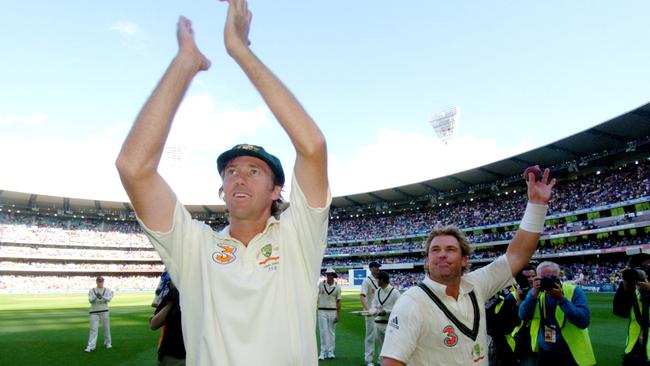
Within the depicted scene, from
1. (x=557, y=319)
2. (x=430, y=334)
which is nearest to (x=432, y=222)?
(x=557, y=319)

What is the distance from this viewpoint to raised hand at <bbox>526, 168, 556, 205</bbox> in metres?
3.37

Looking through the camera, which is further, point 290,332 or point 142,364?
point 142,364

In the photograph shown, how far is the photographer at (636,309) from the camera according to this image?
244 inches

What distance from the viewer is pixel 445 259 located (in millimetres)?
3373

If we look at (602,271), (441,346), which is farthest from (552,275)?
(602,271)

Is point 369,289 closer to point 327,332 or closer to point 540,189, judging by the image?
point 327,332

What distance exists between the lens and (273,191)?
2.16m

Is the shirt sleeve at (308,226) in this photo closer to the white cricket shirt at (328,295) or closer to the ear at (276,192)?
the ear at (276,192)

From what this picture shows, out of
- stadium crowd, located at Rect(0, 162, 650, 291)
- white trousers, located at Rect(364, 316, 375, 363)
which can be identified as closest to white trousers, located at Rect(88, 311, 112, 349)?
white trousers, located at Rect(364, 316, 375, 363)

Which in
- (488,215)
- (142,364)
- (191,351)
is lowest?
(142,364)

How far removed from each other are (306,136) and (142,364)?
10937 mm

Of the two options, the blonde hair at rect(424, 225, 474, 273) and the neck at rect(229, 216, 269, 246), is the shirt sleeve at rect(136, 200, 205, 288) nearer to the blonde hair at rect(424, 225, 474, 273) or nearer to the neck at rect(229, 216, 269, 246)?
the neck at rect(229, 216, 269, 246)

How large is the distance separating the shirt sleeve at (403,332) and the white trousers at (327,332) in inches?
346

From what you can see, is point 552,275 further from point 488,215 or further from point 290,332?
point 488,215
